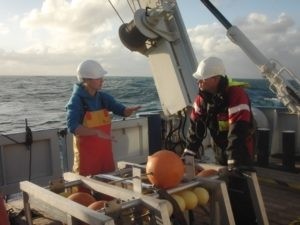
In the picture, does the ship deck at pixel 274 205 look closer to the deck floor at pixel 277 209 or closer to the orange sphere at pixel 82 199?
the deck floor at pixel 277 209

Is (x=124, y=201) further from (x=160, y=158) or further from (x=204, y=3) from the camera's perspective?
(x=204, y=3)

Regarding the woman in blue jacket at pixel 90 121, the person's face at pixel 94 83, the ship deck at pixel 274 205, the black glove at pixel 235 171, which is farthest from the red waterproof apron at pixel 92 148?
the black glove at pixel 235 171

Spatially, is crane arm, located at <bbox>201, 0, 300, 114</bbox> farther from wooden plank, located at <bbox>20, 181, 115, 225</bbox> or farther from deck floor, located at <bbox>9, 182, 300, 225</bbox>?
wooden plank, located at <bbox>20, 181, 115, 225</bbox>

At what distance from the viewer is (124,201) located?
2.83 metres

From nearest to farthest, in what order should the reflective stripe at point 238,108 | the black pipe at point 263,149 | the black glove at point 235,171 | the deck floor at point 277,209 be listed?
1. the black glove at point 235,171
2. the reflective stripe at point 238,108
3. the deck floor at point 277,209
4. the black pipe at point 263,149

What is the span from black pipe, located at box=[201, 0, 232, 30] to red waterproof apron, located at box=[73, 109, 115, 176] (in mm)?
3152

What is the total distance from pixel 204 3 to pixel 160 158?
4224 mm

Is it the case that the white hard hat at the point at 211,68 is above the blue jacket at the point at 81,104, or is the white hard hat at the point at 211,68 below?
above

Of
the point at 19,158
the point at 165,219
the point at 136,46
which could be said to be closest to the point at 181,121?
the point at 136,46

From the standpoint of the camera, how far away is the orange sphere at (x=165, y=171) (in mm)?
2945

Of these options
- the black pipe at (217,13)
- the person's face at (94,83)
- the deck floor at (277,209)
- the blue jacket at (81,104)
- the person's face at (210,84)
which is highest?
the black pipe at (217,13)

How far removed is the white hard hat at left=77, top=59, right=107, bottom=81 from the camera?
4109 millimetres

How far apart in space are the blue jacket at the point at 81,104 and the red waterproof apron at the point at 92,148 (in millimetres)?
65

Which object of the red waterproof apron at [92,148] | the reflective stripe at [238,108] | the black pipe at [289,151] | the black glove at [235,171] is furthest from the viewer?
the black pipe at [289,151]
